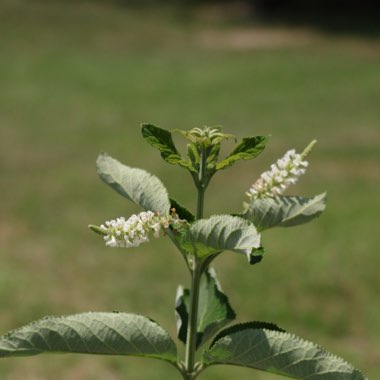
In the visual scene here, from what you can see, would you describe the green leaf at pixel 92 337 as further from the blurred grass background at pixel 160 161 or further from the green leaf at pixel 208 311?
the blurred grass background at pixel 160 161

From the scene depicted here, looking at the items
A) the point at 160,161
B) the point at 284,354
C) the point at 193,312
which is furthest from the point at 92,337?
the point at 160,161

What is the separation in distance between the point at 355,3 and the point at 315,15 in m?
2.03

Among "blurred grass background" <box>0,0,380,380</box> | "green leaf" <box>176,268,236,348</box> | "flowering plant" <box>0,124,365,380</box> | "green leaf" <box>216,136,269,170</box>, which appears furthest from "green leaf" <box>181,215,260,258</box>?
"blurred grass background" <box>0,0,380,380</box>

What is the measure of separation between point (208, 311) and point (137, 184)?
268mm

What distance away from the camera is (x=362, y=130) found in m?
13.2

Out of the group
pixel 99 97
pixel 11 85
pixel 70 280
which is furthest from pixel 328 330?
pixel 11 85

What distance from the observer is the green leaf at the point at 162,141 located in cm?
125

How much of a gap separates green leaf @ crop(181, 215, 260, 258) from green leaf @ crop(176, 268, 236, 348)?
10.1 inches

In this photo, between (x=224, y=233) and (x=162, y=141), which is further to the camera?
(x=162, y=141)

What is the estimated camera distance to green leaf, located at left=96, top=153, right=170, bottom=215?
4.25 ft

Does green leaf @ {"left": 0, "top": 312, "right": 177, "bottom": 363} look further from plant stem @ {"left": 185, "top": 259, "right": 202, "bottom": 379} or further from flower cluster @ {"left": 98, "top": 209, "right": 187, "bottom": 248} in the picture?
flower cluster @ {"left": 98, "top": 209, "right": 187, "bottom": 248}

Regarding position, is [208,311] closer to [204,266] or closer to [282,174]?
[204,266]

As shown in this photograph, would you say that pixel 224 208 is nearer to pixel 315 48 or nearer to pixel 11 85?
pixel 11 85

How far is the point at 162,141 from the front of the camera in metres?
1.27
